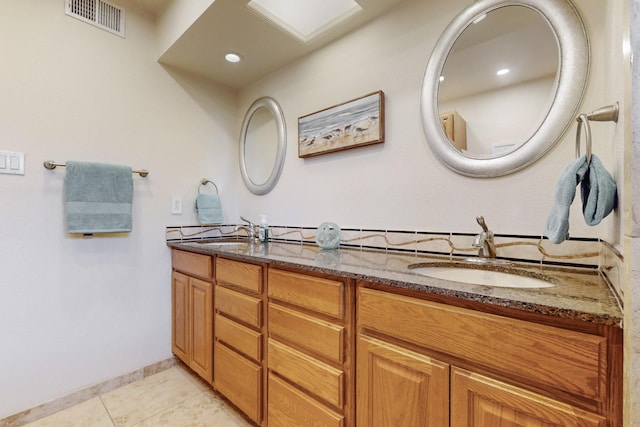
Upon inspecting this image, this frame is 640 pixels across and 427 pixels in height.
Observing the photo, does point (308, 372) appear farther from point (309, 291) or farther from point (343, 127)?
point (343, 127)

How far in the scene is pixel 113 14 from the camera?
5.81 ft

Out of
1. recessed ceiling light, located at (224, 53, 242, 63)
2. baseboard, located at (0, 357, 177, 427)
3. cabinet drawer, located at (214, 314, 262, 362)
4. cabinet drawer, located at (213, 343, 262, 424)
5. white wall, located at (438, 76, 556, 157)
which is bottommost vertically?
baseboard, located at (0, 357, 177, 427)

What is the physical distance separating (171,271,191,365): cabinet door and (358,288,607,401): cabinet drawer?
142 cm

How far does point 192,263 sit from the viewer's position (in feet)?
5.73

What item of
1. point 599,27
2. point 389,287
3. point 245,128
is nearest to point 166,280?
point 245,128

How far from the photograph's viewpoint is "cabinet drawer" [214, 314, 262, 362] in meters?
1.28

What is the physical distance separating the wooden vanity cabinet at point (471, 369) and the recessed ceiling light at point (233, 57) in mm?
1782

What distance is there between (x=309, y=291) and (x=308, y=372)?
0.31 m

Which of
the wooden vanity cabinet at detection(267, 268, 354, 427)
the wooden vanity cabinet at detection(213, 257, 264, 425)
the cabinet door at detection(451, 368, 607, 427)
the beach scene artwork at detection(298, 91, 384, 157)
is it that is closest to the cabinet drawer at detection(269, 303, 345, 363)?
the wooden vanity cabinet at detection(267, 268, 354, 427)

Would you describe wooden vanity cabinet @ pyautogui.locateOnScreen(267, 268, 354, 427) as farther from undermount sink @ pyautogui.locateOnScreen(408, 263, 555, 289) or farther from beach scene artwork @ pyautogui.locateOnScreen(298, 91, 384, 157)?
beach scene artwork @ pyautogui.locateOnScreen(298, 91, 384, 157)

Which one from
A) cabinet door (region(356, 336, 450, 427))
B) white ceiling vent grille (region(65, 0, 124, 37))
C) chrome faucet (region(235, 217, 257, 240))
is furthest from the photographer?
chrome faucet (region(235, 217, 257, 240))

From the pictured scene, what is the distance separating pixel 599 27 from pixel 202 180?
2253 mm

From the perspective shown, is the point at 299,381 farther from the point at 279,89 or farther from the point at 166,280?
the point at 279,89

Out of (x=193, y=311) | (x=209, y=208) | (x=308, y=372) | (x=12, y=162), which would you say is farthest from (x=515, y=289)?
(x=12, y=162)
